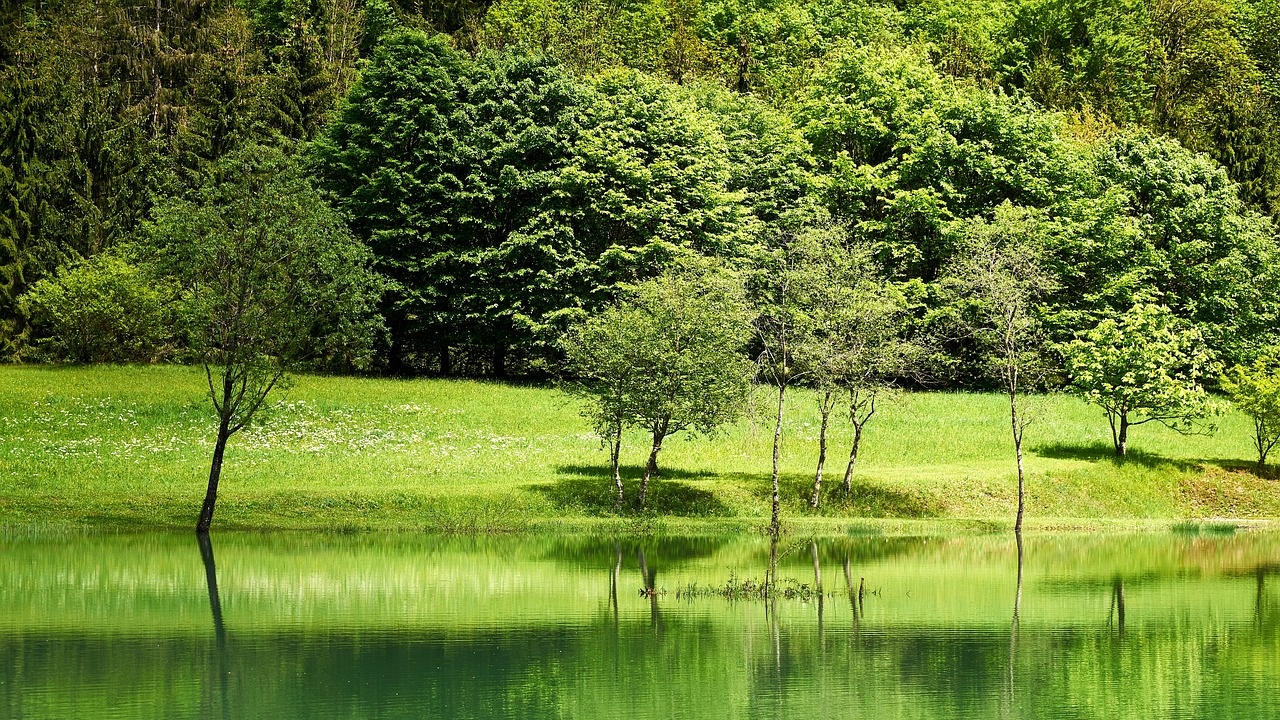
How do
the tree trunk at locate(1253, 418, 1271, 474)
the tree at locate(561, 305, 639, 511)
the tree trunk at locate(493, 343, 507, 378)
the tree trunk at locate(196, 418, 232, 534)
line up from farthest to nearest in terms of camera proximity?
the tree trunk at locate(493, 343, 507, 378) → the tree trunk at locate(1253, 418, 1271, 474) → the tree at locate(561, 305, 639, 511) → the tree trunk at locate(196, 418, 232, 534)

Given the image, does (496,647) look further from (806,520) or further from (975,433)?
(975,433)

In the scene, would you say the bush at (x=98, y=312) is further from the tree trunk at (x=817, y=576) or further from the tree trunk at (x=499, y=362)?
the tree trunk at (x=817, y=576)

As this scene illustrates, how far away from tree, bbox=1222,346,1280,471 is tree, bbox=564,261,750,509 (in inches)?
1035

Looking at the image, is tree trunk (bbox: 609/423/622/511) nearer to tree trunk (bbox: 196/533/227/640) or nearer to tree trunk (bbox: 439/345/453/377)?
tree trunk (bbox: 196/533/227/640)

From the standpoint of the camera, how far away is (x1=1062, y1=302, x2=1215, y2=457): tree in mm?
58562

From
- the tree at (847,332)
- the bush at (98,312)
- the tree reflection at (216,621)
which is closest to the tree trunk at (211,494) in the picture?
the tree reflection at (216,621)

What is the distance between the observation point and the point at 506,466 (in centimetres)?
5309

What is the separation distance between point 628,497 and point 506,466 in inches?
238

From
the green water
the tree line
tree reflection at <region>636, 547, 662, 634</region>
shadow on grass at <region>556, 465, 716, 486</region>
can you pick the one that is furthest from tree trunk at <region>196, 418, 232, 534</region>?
the tree line

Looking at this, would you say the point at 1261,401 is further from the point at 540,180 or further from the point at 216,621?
the point at 216,621

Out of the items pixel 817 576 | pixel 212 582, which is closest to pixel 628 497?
pixel 817 576

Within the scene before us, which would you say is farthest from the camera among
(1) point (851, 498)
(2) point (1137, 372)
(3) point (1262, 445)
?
(3) point (1262, 445)

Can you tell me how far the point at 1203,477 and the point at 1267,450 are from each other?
13.6 feet

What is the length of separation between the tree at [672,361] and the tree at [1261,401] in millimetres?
26294
